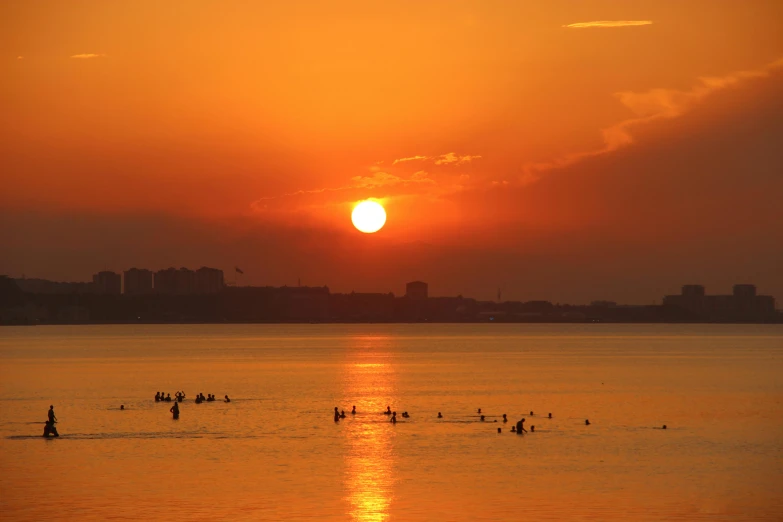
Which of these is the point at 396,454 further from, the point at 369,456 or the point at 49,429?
the point at 49,429

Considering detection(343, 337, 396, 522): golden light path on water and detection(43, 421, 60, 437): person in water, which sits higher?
detection(43, 421, 60, 437): person in water

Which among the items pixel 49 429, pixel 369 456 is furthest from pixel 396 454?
pixel 49 429

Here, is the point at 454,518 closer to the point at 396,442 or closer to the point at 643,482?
the point at 643,482

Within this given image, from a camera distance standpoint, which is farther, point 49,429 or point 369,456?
point 49,429

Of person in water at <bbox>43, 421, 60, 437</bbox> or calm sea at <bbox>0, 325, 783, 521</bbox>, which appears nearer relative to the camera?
calm sea at <bbox>0, 325, 783, 521</bbox>

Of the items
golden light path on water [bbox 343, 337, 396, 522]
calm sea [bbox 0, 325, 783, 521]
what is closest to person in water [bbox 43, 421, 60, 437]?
calm sea [bbox 0, 325, 783, 521]

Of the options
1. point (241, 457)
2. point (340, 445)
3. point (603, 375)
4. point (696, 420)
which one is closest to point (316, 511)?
point (241, 457)

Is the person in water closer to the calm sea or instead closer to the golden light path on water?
the calm sea

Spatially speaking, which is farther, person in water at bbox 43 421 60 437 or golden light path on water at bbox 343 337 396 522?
person in water at bbox 43 421 60 437

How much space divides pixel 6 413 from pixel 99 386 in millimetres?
36231

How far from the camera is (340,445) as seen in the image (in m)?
68.5

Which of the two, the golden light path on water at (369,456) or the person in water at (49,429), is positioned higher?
the person in water at (49,429)

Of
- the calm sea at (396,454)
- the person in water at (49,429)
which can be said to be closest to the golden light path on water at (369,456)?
the calm sea at (396,454)

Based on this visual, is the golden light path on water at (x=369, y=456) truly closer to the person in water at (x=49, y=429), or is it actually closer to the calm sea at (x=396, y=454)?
the calm sea at (x=396, y=454)
